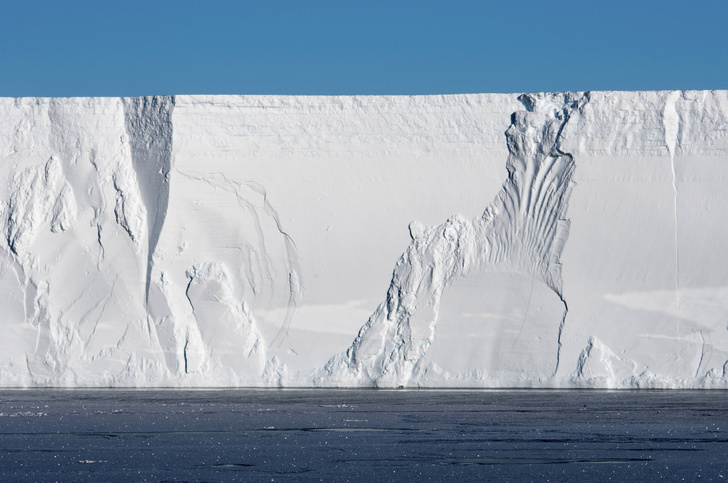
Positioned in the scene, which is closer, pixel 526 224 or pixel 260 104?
pixel 526 224

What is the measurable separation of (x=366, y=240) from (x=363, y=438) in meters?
11.6

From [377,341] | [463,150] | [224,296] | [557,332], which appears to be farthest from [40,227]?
[557,332]

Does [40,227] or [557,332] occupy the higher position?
[40,227]

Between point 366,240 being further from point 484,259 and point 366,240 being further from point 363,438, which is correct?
Result: point 363,438

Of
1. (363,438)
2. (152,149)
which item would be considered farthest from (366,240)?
(363,438)

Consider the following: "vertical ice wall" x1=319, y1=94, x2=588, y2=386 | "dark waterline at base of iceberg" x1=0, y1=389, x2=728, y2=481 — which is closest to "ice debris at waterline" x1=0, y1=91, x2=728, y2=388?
"vertical ice wall" x1=319, y1=94, x2=588, y2=386

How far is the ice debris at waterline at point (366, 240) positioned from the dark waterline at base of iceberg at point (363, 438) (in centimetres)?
410

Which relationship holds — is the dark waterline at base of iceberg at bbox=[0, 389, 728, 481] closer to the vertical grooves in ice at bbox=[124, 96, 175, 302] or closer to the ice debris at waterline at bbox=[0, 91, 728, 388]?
the ice debris at waterline at bbox=[0, 91, 728, 388]

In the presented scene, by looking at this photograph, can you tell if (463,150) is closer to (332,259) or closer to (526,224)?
(526,224)

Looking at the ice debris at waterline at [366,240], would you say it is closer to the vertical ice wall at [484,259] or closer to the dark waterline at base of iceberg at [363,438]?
the vertical ice wall at [484,259]

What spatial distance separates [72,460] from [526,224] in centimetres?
1426

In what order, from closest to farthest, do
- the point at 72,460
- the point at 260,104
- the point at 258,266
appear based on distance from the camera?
1. the point at 72,460
2. the point at 258,266
3. the point at 260,104

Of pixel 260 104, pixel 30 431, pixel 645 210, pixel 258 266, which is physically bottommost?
pixel 30 431

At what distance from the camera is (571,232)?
72.0 ft
